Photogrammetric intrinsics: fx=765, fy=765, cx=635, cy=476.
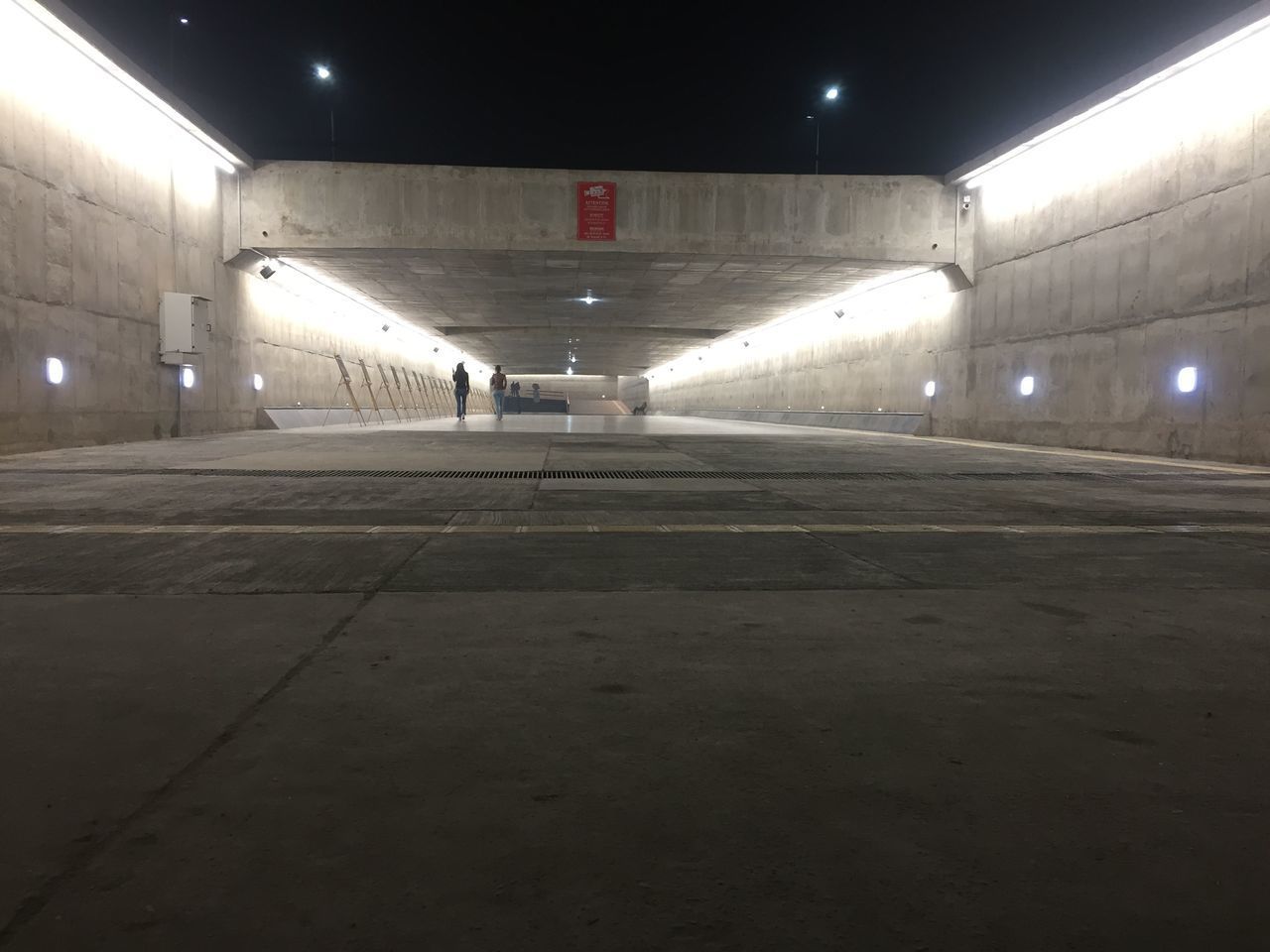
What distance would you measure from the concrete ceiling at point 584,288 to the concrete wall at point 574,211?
48cm

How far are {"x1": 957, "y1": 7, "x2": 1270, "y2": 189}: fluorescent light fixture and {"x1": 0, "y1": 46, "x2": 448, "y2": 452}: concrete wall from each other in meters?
18.2

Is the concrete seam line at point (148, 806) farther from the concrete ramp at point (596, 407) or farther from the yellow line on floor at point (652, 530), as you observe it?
the concrete ramp at point (596, 407)

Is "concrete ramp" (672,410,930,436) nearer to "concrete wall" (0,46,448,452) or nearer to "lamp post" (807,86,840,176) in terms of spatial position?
"lamp post" (807,86,840,176)

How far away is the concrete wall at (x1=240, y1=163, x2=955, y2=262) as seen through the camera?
1828cm

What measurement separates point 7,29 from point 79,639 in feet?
43.5

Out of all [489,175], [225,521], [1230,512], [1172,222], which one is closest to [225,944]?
[225,521]

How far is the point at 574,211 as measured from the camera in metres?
18.6

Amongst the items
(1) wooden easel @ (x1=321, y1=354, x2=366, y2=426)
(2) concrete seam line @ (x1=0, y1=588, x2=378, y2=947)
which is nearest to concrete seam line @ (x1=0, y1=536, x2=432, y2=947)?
(2) concrete seam line @ (x1=0, y1=588, x2=378, y2=947)

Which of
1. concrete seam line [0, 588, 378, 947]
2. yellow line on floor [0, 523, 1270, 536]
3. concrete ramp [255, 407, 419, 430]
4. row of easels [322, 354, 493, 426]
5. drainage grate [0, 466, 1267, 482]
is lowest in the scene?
concrete seam line [0, 588, 378, 947]

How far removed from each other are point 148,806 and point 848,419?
27053 mm

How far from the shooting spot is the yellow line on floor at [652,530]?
5.43m

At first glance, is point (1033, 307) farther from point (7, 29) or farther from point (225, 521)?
point (7, 29)

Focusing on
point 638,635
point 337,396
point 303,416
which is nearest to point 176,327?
point 303,416

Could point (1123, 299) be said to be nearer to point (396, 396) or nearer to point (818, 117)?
point (818, 117)
